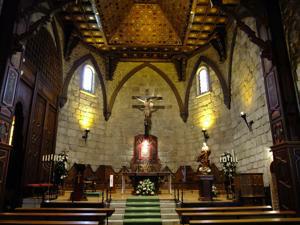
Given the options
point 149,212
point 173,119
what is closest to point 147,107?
point 173,119

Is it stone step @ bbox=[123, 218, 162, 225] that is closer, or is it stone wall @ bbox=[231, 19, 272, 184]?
stone step @ bbox=[123, 218, 162, 225]

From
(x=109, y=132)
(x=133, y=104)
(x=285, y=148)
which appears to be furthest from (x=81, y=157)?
(x=285, y=148)

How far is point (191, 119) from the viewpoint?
15.4 meters

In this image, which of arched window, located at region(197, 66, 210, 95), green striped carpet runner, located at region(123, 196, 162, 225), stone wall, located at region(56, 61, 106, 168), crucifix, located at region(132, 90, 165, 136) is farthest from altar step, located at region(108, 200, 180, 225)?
arched window, located at region(197, 66, 210, 95)

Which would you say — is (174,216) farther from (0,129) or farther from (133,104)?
(133,104)

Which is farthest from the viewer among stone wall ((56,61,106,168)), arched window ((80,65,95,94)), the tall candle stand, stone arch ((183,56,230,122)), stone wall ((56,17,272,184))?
arched window ((80,65,95,94))

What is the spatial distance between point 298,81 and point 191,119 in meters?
8.60

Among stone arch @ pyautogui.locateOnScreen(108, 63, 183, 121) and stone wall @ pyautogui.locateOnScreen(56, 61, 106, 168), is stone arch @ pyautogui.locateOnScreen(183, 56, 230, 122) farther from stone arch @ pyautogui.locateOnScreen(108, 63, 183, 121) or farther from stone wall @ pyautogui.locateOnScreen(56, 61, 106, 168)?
stone wall @ pyautogui.locateOnScreen(56, 61, 106, 168)

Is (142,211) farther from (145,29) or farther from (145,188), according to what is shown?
(145,29)

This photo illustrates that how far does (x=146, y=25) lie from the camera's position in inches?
568

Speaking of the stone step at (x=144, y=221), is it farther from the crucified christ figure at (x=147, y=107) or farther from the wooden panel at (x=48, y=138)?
the crucified christ figure at (x=147, y=107)

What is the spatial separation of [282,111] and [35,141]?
9320 mm

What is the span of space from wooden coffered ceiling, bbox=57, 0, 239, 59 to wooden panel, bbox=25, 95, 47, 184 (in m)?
5.04

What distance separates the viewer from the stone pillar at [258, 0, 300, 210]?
6441 mm
